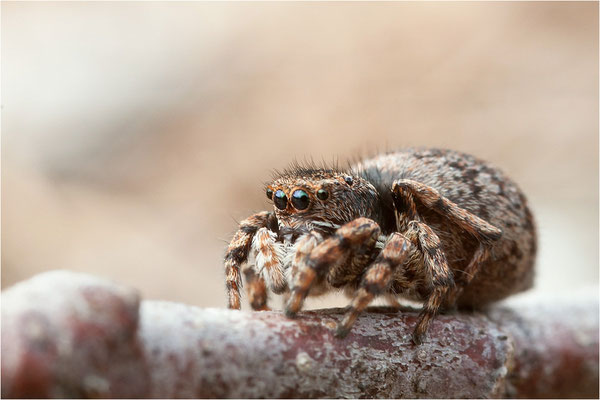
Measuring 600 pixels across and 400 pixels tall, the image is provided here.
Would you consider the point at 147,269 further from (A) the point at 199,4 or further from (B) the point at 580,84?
(B) the point at 580,84

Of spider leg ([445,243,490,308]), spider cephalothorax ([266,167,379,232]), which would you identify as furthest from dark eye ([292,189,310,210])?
spider leg ([445,243,490,308])

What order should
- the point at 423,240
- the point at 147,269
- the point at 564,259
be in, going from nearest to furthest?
the point at 423,240 → the point at 564,259 → the point at 147,269

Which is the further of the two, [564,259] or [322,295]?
[564,259]

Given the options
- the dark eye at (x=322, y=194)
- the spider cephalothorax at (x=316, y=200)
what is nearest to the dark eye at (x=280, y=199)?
the spider cephalothorax at (x=316, y=200)

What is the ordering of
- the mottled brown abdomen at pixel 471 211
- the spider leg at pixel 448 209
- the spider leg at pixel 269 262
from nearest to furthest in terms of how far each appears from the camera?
the spider leg at pixel 269 262
the spider leg at pixel 448 209
the mottled brown abdomen at pixel 471 211

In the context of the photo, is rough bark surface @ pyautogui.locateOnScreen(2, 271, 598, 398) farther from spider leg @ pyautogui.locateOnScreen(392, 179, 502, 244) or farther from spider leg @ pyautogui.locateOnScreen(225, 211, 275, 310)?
spider leg @ pyautogui.locateOnScreen(225, 211, 275, 310)

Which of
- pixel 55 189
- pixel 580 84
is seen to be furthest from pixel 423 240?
pixel 580 84

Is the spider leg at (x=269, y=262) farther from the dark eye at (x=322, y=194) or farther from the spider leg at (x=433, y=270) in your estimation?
the spider leg at (x=433, y=270)

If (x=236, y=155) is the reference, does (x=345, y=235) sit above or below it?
below
